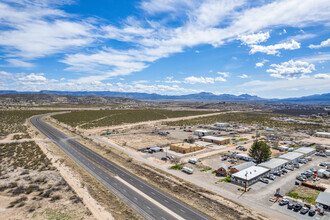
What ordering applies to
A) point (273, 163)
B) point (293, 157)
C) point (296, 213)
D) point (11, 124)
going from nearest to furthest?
point (296, 213) < point (273, 163) < point (293, 157) < point (11, 124)

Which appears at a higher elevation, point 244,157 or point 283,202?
point 283,202

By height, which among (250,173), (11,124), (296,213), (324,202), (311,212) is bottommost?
(296,213)

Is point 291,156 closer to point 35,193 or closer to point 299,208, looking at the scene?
point 299,208

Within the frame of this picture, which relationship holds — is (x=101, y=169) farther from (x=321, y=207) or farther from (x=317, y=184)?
(x=317, y=184)

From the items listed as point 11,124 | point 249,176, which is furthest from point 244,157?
point 11,124

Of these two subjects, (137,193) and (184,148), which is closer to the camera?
(137,193)

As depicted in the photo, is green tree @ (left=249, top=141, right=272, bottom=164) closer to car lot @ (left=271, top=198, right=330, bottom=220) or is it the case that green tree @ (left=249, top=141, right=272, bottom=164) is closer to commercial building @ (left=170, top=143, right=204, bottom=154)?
commercial building @ (left=170, top=143, right=204, bottom=154)

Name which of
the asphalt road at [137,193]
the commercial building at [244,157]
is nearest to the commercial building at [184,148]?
the commercial building at [244,157]

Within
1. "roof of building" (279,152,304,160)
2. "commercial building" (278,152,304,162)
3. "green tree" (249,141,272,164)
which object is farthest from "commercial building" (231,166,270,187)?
"roof of building" (279,152,304,160)
